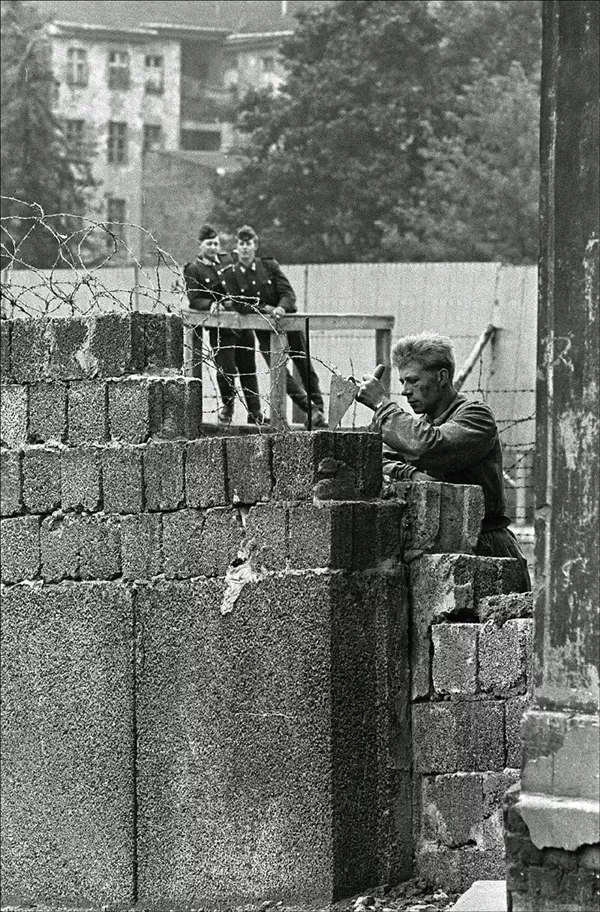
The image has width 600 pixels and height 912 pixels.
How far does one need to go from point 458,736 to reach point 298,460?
1.29 meters

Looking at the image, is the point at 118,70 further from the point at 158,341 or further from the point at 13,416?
the point at 158,341

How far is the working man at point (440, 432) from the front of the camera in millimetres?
7910

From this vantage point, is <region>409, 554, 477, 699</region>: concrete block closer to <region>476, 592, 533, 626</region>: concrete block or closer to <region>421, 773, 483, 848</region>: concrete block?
<region>476, 592, 533, 626</region>: concrete block

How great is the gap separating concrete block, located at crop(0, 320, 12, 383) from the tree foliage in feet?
114

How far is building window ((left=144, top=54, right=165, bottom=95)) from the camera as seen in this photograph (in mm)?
80188

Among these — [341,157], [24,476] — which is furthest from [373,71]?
[24,476]

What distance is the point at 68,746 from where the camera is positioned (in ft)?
27.4

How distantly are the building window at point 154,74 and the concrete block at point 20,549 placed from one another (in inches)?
2889

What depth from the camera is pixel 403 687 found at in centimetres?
779

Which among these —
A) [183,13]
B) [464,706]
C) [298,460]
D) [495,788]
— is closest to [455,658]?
[464,706]

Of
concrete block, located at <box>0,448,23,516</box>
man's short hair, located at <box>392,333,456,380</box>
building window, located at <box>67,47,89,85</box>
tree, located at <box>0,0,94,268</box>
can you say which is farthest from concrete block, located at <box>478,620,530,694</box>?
building window, located at <box>67,47,89,85</box>

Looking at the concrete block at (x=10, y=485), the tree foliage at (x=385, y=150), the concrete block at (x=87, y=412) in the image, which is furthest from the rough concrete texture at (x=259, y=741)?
the tree foliage at (x=385, y=150)

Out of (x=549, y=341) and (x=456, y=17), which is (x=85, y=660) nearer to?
(x=549, y=341)

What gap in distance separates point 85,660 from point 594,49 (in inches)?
151
